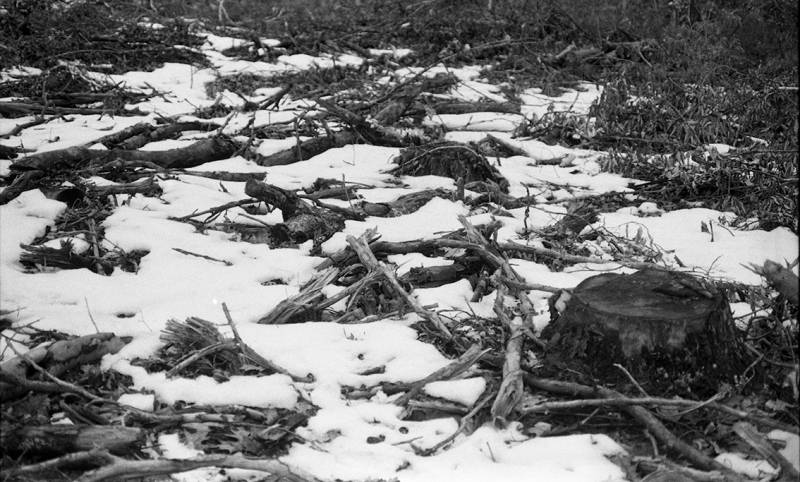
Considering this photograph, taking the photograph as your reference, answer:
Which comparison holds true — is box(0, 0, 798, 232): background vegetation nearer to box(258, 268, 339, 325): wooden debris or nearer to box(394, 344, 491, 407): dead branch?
box(394, 344, 491, 407): dead branch

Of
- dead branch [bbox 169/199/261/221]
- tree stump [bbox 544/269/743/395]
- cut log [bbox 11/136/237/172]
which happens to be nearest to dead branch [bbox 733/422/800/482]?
tree stump [bbox 544/269/743/395]

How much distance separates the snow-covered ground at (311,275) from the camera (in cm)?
290

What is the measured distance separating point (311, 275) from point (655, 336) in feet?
6.63

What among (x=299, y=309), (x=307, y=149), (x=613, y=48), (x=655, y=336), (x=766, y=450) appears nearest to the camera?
(x=766, y=450)

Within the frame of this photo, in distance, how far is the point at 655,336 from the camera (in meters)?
3.18

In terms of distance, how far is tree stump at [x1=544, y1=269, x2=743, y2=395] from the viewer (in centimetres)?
316

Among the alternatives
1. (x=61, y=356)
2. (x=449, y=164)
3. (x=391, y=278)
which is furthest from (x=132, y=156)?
(x=61, y=356)

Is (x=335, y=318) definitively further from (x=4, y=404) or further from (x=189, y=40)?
(x=189, y=40)

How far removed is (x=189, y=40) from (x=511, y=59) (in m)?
4.24

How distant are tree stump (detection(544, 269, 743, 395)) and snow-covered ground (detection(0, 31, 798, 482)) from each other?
15.4 inches

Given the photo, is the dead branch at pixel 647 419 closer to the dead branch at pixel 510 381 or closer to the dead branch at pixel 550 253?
the dead branch at pixel 510 381

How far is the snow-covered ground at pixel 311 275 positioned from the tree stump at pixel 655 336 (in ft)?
1.29

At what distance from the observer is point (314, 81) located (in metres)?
8.75

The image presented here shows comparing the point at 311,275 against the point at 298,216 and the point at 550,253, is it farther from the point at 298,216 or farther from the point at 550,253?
the point at 550,253
